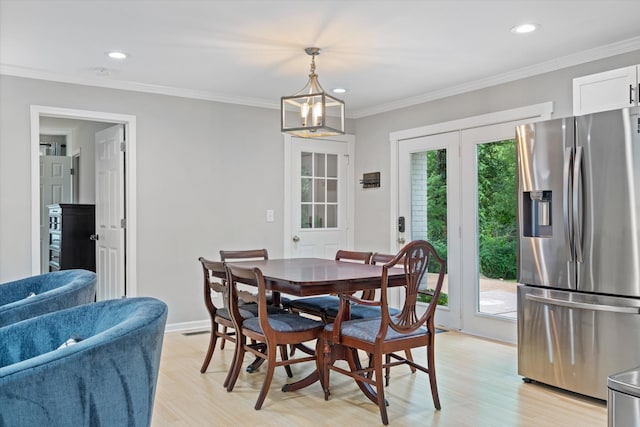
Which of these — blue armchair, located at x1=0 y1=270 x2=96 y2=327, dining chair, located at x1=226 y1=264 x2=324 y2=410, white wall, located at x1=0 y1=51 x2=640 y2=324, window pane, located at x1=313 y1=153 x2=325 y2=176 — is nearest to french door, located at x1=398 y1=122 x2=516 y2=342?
white wall, located at x1=0 y1=51 x2=640 y2=324

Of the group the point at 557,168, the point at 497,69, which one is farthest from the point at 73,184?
the point at 557,168

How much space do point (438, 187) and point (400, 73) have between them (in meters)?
1.30

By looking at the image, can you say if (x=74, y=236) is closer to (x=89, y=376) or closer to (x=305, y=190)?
(x=305, y=190)

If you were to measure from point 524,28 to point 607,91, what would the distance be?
2.16 feet

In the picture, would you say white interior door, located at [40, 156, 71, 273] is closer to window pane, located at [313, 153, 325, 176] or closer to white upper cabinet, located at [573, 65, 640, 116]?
window pane, located at [313, 153, 325, 176]

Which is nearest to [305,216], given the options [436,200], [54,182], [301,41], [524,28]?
[436,200]

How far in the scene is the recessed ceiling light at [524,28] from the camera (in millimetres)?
3387

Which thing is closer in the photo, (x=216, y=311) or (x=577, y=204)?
(x=577, y=204)

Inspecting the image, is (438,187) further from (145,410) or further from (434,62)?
(145,410)

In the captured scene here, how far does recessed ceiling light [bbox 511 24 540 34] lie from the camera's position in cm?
339

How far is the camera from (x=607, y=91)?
3.30 meters

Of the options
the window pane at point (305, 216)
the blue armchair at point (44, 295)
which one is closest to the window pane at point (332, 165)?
the window pane at point (305, 216)

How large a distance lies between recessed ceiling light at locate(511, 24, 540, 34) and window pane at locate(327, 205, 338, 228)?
3.18 metres

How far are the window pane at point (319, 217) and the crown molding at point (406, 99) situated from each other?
4.04 ft
